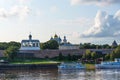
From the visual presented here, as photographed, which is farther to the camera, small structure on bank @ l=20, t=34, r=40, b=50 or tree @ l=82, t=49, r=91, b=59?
small structure on bank @ l=20, t=34, r=40, b=50

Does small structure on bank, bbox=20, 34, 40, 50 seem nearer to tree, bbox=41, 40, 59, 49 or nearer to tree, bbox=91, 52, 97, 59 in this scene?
tree, bbox=41, 40, 59, 49

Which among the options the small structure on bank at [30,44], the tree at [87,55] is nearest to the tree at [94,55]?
the tree at [87,55]

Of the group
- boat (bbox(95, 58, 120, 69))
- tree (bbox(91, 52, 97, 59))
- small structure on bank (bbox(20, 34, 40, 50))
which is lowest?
Answer: boat (bbox(95, 58, 120, 69))

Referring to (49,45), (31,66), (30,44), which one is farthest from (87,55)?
(49,45)

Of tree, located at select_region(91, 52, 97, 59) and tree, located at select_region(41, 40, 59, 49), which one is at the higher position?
tree, located at select_region(41, 40, 59, 49)

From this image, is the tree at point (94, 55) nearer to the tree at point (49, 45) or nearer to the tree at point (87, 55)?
the tree at point (87, 55)

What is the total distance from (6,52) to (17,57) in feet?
10.7

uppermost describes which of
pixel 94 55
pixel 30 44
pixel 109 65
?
pixel 30 44

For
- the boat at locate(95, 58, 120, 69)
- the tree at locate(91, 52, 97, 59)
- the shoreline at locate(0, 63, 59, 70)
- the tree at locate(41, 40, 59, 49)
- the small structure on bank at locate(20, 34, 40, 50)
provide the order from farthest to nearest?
the tree at locate(41, 40, 59, 49) < the small structure on bank at locate(20, 34, 40, 50) < the tree at locate(91, 52, 97, 59) < the shoreline at locate(0, 63, 59, 70) < the boat at locate(95, 58, 120, 69)

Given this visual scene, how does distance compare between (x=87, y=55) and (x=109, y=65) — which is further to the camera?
(x=87, y=55)

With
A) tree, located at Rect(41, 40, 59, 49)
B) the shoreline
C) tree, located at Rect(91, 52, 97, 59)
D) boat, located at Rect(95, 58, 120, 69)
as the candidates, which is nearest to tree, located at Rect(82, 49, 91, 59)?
tree, located at Rect(91, 52, 97, 59)

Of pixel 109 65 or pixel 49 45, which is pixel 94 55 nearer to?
pixel 109 65

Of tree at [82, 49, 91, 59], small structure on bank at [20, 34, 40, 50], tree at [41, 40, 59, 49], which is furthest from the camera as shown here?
tree at [41, 40, 59, 49]

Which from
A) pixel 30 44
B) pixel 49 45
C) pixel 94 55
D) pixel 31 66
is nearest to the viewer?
pixel 31 66
